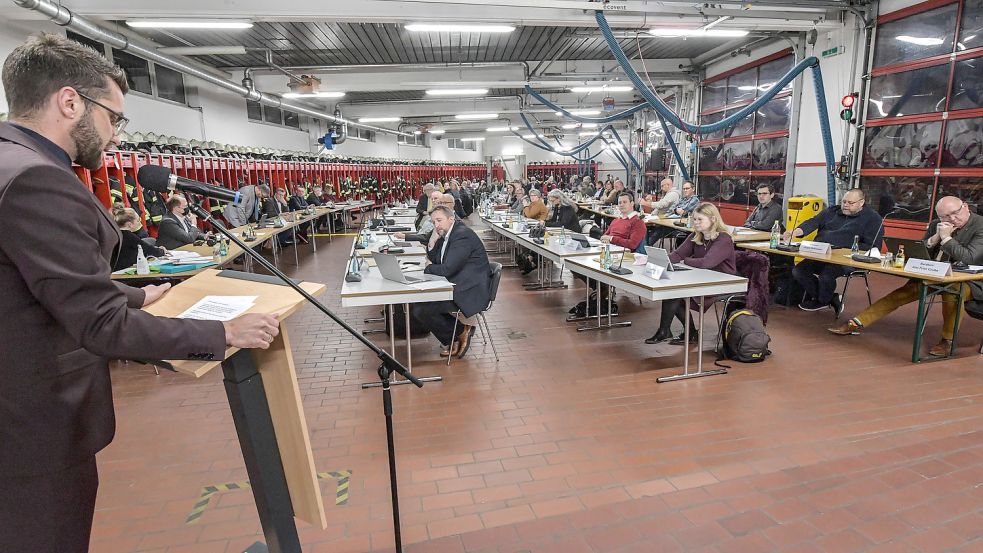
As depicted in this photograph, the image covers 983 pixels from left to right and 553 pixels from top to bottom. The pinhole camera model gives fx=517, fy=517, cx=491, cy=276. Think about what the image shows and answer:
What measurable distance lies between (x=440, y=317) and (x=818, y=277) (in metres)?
4.54

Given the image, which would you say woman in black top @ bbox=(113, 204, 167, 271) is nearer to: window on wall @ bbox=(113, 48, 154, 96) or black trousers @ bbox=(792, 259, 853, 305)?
window on wall @ bbox=(113, 48, 154, 96)

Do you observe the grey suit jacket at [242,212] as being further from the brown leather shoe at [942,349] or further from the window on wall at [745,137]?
the window on wall at [745,137]

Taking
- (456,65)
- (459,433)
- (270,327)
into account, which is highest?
(456,65)

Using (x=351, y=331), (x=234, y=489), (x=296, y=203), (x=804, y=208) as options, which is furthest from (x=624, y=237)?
(x=296, y=203)

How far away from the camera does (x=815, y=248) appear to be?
5.62 meters

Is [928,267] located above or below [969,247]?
below

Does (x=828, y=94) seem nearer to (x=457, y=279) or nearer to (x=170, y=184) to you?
(x=457, y=279)

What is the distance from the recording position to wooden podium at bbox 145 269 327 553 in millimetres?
1539

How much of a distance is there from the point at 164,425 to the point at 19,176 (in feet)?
10.3

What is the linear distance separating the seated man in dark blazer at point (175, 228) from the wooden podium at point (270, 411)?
5384 millimetres

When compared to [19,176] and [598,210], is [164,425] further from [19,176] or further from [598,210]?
[598,210]

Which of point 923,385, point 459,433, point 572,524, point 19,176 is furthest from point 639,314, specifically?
point 19,176

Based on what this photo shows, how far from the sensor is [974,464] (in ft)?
9.59

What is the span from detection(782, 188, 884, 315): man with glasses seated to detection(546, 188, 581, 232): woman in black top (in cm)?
363
